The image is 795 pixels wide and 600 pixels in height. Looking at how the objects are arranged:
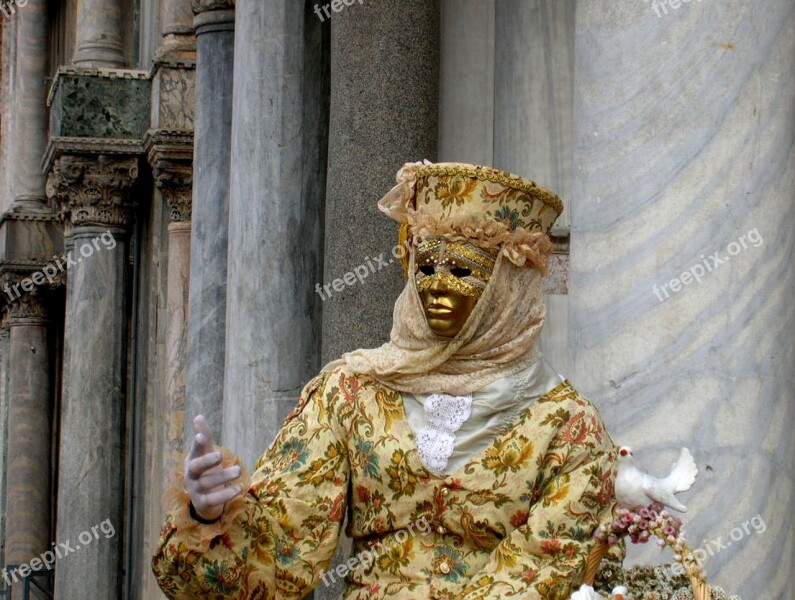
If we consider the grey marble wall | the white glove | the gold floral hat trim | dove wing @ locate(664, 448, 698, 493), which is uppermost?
the grey marble wall

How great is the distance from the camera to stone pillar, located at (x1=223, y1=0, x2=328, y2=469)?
9156 millimetres

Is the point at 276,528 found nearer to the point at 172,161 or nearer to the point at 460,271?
the point at 460,271

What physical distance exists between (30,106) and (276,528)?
15997 mm

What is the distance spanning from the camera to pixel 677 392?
5.48 m

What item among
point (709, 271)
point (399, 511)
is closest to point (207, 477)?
point (399, 511)

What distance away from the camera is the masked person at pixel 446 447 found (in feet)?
17.1

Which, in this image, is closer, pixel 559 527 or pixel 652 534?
pixel 652 534

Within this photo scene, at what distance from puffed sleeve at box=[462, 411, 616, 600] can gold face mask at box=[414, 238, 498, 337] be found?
447 millimetres

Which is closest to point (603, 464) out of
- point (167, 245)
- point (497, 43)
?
point (497, 43)

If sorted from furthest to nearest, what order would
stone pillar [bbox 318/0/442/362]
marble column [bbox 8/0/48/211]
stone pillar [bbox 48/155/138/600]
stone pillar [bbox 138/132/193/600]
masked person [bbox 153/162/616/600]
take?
1. marble column [bbox 8/0/48/211]
2. stone pillar [bbox 48/155/138/600]
3. stone pillar [bbox 138/132/193/600]
4. stone pillar [bbox 318/0/442/362]
5. masked person [bbox 153/162/616/600]

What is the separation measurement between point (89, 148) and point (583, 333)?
982 centimetres

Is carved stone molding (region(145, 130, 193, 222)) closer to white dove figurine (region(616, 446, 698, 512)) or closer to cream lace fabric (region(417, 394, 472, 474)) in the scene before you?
cream lace fabric (region(417, 394, 472, 474))

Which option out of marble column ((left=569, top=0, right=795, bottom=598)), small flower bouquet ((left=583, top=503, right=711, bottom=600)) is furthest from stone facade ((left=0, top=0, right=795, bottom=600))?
small flower bouquet ((left=583, top=503, right=711, bottom=600))

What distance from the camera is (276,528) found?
533cm
